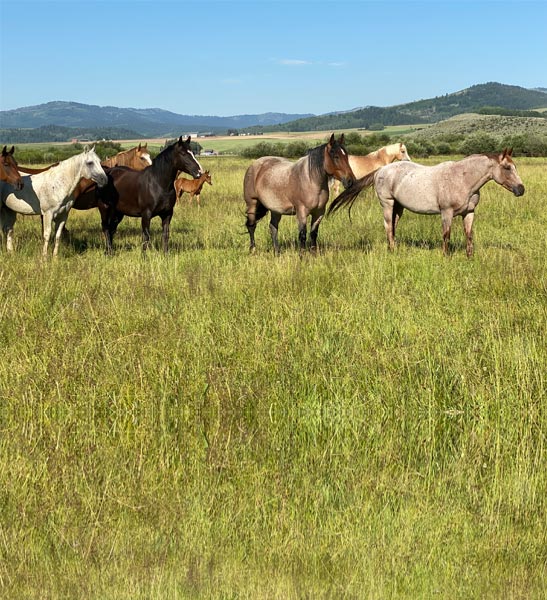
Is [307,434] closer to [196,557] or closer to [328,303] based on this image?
[196,557]

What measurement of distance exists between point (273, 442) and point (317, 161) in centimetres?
696

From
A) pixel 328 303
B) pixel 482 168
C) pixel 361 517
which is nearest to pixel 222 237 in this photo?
pixel 482 168

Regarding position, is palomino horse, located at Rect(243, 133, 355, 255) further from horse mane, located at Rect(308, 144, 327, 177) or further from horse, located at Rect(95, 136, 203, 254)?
horse, located at Rect(95, 136, 203, 254)

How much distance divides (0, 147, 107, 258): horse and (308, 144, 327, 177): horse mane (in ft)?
11.6

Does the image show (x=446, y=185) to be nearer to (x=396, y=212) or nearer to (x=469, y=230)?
(x=469, y=230)

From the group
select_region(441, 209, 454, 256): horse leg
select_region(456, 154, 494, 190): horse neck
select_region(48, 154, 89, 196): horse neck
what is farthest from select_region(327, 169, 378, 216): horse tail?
select_region(48, 154, 89, 196): horse neck

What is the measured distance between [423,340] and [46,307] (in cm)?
405

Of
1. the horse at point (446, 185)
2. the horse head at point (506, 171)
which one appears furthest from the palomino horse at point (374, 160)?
the horse head at point (506, 171)

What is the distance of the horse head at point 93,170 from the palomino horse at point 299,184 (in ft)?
8.78

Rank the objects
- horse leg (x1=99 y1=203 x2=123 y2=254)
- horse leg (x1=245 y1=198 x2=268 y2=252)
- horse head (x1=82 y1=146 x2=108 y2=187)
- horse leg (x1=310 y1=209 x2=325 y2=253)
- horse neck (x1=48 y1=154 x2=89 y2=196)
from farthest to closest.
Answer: horse leg (x1=245 y1=198 x2=268 y2=252) → horse leg (x1=99 y1=203 x2=123 y2=254) → horse neck (x1=48 y1=154 x2=89 y2=196) → horse head (x1=82 y1=146 x2=108 y2=187) → horse leg (x1=310 y1=209 x2=325 y2=253)

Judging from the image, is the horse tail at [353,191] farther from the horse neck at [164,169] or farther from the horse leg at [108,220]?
the horse leg at [108,220]

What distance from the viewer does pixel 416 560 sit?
3193 millimetres

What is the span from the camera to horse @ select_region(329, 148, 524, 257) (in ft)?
33.2

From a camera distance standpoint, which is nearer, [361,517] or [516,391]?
[361,517]
